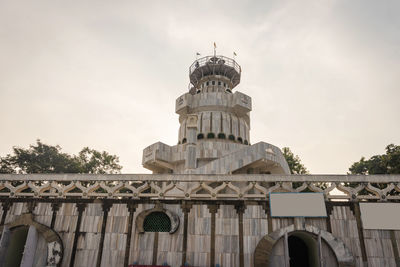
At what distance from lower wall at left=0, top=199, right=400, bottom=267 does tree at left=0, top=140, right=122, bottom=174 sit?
37668mm

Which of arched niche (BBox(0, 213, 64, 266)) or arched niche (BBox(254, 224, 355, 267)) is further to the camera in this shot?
arched niche (BBox(0, 213, 64, 266))

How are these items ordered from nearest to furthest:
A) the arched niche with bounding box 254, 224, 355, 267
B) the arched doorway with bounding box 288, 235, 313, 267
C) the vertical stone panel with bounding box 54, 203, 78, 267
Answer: the arched niche with bounding box 254, 224, 355, 267
the vertical stone panel with bounding box 54, 203, 78, 267
the arched doorway with bounding box 288, 235, 313, 267

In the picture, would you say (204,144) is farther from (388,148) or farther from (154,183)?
(388,148)

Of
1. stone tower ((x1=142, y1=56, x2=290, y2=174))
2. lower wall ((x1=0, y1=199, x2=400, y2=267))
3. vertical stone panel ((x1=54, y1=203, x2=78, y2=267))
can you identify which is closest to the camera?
lower wall ((x1=0, y1=199, x2=400, y2=267))

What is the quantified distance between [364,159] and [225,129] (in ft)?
97.3

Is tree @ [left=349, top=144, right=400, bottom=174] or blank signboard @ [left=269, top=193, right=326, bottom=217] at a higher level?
tree @ [left=349, top=144, right=400, bottom=174]

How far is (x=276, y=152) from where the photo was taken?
83.4 feet

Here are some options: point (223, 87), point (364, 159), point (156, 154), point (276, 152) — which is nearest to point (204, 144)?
point (156, 154)

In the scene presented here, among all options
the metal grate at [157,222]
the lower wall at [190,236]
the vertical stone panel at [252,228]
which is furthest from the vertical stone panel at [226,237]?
the metal grate at [157,222]

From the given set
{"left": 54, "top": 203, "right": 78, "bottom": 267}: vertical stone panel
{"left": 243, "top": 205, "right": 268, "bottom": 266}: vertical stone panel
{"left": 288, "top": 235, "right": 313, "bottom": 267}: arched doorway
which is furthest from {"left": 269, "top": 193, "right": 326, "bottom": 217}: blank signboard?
{"left": 54, "top": 203, "right": 78, "bottom": 267}: vertical stone panel

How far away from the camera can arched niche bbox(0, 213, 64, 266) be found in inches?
496

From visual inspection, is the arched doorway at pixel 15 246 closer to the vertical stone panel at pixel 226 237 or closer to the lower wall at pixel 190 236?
the lower wall at pixel 190 236

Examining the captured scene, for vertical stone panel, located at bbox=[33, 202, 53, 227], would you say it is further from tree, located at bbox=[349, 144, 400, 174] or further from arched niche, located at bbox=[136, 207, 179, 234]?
tree, located at bbox=[349, 144, 400, 174]

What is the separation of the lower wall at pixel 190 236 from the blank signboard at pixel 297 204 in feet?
1.18
